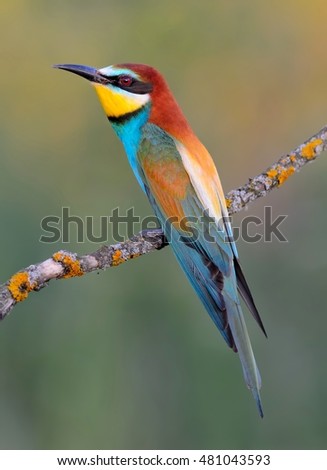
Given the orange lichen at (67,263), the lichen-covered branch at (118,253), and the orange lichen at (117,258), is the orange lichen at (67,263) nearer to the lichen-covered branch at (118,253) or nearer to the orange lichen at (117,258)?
the lichen-covered branch at (118,253)

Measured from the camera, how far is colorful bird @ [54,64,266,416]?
9.44ft

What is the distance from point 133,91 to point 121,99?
6cm

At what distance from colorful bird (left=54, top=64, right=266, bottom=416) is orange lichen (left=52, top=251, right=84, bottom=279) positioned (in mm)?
648

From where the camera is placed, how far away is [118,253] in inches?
101

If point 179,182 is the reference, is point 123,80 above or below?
above

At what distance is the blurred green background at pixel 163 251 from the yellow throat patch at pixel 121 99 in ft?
2.43

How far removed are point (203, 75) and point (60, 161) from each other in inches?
42.8

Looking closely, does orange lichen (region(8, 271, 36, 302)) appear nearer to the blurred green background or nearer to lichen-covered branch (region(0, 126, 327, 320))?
lichen-covered branch (region(0, 126, 327, 320))

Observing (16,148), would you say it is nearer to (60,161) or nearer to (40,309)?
(60,161)

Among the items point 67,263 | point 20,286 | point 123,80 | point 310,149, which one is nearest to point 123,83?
point 123,80

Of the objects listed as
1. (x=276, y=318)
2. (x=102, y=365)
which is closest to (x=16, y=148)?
(x=102, y=365)

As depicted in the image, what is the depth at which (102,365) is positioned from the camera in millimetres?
3438

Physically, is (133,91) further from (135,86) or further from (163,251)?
(163,251)

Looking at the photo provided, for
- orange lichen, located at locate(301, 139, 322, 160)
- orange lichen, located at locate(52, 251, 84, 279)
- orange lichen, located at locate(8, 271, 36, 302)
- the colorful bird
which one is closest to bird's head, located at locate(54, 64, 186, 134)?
the colorful bird
